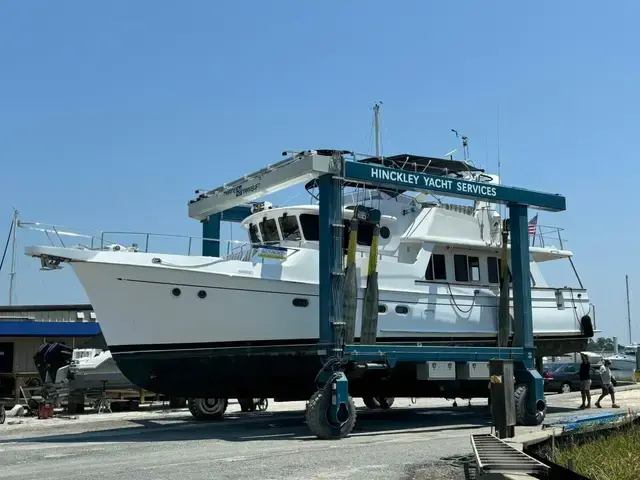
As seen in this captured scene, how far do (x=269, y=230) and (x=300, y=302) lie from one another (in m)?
2.52

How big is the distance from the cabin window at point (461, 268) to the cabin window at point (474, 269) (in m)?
0.14

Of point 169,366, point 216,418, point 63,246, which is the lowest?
point 216,418

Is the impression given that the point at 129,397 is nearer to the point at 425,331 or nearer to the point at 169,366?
the point at 169,366

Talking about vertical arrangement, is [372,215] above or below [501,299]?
above

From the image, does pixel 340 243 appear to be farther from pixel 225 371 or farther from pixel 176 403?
pixel 176 403

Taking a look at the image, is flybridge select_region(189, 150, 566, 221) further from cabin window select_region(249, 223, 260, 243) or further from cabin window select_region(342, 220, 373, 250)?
cabin window select_region(342, 220, 373, 250)

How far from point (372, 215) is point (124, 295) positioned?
5.20m

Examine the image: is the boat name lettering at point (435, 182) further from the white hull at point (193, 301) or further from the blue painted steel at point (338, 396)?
the blue painted steel at point (338, 396)

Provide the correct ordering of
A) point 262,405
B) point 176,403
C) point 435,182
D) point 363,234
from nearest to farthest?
point 435,182
point 363,234
point 262,405
point 176,403

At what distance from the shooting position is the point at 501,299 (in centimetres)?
1711

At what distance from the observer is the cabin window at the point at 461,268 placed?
1727 centimetres

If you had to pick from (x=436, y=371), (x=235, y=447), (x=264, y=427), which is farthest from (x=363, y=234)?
(x=235, y=447)

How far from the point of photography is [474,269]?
17.6 metres

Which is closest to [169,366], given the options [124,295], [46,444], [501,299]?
[124,295]
